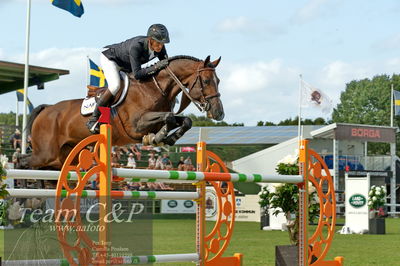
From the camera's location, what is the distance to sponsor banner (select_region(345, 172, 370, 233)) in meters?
15.2

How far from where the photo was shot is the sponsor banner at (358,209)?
49.8 feet

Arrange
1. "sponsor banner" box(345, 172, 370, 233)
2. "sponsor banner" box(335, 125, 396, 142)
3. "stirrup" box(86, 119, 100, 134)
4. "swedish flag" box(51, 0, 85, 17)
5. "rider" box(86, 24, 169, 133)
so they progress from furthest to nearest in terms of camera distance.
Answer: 1. "sponsor banner" box(335, 125, 396, 142)
2. "swedish flag" box(51, 0, 85, 17)
3. "sponsor banner" box(345, 172, 370, 233)
4. "stirrup" box(86, 119, 100, 134)
5. "rider" box(86, 24, 169, 133)

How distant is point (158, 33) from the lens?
248 inches

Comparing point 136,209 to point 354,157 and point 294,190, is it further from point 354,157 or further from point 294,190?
point 354,157

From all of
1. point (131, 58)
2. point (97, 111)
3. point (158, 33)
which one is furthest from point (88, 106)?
point (158, 33)

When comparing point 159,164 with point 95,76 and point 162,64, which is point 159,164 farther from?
point 162,64

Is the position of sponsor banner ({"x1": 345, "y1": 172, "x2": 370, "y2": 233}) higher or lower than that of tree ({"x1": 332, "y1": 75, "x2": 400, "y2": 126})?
lower

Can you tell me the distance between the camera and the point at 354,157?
101 ft

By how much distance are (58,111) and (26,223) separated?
2.93 m

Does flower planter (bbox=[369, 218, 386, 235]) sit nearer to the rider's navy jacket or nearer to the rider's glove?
the rider's navy jacket

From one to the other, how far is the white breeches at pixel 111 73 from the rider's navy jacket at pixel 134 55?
0.16 ft

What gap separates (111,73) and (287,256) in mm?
2405

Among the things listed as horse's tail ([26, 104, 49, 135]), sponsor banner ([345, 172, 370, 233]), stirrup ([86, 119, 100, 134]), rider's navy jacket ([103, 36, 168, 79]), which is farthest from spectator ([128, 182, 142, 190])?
stirrup ([86, 119, 100, 134])

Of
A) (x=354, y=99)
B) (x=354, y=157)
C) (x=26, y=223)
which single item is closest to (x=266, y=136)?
(x=354, y=157)
